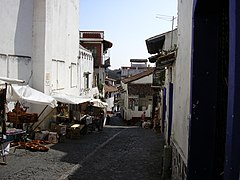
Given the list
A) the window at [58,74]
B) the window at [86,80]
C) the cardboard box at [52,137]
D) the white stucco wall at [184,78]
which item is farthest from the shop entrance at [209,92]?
the window at [86,80]

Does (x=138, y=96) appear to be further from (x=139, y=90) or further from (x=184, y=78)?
(x=184, y=78)

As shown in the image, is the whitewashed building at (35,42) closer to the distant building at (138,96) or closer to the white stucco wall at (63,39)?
the white stucco wall at (63,39)

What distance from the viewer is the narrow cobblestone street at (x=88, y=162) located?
1015 centimetres

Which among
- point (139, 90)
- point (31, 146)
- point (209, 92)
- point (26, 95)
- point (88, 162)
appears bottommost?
point (88, 162)

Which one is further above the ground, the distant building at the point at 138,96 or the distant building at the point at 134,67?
the distant building at the point at 134,67

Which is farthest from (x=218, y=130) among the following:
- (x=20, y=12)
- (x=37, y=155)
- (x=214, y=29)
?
(x=20, y=12)

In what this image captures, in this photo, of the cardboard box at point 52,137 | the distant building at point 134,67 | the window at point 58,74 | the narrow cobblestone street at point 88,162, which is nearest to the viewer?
the narrow cobblestone street at point 88,162

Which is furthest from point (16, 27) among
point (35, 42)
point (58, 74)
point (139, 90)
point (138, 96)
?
point (138, 96)

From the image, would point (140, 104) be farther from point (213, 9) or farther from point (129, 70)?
point (213, 9)

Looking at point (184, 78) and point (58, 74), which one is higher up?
point (58, 74)

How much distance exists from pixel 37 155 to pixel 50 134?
3273 millimetres

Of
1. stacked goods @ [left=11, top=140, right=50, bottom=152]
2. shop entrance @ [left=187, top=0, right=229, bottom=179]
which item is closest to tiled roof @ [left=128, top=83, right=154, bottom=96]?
stacked goods @ [left=11, top=140, right=50, bottom=152]

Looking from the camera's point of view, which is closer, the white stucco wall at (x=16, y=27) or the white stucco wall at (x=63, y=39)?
the white stucco wall at (x=16, y=27)

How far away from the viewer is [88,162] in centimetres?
1211
